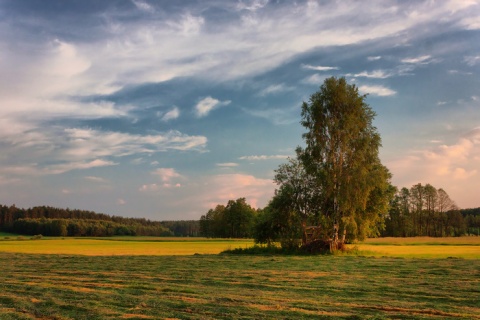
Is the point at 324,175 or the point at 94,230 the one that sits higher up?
the point at 324,175

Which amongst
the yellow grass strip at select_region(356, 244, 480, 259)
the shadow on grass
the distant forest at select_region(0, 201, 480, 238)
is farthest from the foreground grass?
the distant forest at select_region(0, 201, 480, 238)

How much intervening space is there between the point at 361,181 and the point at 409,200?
249 ft

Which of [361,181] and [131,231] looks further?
[131,231]

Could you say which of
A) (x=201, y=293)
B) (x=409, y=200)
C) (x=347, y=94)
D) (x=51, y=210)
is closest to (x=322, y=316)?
(x=201, y=293)

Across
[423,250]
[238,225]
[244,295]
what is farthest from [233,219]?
[244,295]

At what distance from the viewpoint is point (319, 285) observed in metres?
19.7

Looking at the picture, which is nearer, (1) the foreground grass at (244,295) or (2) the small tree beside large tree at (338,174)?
(1) the foreground grass at (244,295)

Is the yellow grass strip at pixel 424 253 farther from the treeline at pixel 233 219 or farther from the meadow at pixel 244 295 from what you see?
the treeline at pixel 233 219

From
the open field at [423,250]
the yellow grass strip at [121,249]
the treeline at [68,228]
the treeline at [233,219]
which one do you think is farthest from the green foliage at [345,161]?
the treeline at [68,228]

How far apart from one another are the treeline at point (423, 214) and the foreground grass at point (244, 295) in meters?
91.6

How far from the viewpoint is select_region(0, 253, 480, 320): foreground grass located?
42.3 ft

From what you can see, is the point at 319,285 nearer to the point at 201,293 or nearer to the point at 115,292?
the point at 201,293

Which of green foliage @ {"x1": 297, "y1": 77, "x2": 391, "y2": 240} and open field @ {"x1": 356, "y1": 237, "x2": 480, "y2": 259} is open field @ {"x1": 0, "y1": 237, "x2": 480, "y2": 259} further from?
green foliage @ {"x1": 297, "y1": 77, "x2": 391, "y2": 240}

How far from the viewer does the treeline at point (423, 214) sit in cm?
10988
